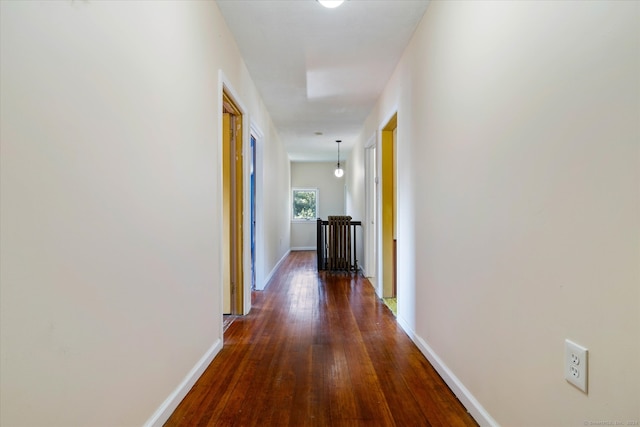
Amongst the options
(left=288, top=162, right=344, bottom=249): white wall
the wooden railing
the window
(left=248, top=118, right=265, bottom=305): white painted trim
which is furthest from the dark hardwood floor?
(left=288, top=162, right=344, bottom=249): white wall

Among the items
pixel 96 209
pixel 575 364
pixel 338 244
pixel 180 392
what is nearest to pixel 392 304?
pixel 338 244

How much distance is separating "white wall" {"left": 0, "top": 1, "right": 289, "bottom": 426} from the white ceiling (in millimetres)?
689

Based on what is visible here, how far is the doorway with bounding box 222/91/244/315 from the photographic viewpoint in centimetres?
309

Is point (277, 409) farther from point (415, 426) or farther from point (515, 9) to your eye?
point (515, 9)

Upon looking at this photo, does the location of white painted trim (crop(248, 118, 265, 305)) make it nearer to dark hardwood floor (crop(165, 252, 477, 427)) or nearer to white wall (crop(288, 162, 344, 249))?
dark hardwood floor (crop(165, 252, 477, 427))

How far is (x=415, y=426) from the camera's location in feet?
5.03

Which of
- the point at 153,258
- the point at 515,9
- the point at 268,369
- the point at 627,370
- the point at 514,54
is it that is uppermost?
the point at 515,9

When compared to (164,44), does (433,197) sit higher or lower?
lower

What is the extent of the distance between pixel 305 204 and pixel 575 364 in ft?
27.5

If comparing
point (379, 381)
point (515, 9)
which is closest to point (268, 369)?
point (379, 381)

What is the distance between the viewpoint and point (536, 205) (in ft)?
3.79

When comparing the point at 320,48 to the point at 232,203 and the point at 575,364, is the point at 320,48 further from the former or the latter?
the point at 575,364

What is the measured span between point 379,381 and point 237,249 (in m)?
1.79

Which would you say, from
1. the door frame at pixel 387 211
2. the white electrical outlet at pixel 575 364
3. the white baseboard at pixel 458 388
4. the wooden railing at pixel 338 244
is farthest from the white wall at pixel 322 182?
the white electrical outlet at pixel 575 364
